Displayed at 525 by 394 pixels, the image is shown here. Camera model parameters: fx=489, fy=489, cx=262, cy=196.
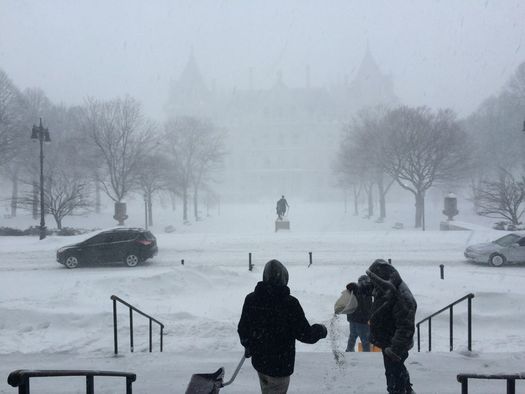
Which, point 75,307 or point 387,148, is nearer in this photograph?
point 75,307

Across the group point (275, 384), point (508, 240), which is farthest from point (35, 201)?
point (275, 384)

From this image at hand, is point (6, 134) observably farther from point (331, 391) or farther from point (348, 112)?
point (348, 112)

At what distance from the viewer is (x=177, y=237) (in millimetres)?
26828

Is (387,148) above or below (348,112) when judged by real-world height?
below

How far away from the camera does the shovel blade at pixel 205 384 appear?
4.23m

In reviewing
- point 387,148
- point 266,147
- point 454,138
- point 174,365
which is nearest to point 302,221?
point 387,148

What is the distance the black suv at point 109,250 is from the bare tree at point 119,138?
70.4 feet

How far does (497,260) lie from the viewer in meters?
18.3

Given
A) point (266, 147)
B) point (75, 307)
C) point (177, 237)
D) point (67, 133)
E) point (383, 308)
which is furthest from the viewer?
point (266, 147)

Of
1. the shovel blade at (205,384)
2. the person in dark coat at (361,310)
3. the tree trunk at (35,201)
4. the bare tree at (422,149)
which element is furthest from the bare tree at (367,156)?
the shovel blade at (205,384)

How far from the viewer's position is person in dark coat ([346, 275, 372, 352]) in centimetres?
773

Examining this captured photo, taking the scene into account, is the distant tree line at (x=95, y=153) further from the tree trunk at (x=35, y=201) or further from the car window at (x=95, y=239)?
the car window at (x=95, y=239)

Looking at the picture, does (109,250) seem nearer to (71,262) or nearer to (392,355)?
(71,262)

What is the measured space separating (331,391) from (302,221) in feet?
134
